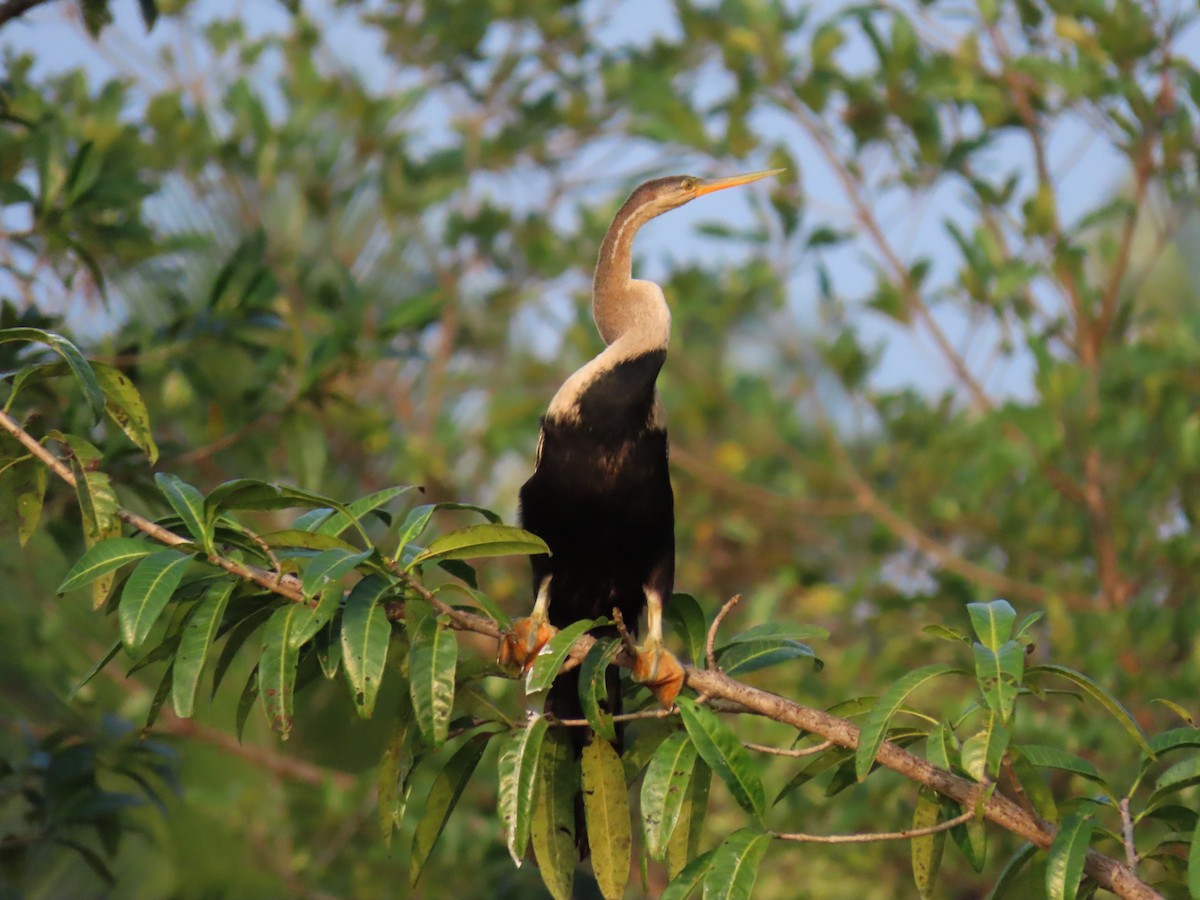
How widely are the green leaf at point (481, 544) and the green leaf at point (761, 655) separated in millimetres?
405

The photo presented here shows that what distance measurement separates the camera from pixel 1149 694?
4.15 metres

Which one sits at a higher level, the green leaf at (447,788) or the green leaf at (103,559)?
the green leaf at (103,559)

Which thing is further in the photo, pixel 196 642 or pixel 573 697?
pixel 573 697

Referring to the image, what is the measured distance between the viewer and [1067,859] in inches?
71.8

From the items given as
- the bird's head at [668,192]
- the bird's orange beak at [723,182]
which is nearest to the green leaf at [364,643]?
the bird's head at [668,192]

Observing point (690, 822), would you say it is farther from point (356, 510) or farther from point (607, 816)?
point (356, 510)

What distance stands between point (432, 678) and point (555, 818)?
0.45 m

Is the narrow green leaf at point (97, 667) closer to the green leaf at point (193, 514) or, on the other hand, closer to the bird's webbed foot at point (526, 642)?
the green leaf at point (193, 514)

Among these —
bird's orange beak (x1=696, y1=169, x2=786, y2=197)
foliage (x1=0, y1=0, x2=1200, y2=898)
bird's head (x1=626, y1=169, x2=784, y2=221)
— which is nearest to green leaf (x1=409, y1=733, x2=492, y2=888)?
foliage (x1=0, y1=0, x2=1200, y2=898)

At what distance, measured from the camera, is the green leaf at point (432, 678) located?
6.06ft

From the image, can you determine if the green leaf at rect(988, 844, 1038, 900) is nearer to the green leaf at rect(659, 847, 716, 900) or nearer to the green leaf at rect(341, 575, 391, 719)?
the green leaf at rect(659, 847, 716, 900)

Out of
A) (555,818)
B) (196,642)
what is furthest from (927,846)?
(196,642)

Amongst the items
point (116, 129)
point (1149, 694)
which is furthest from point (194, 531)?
point (116, 129)

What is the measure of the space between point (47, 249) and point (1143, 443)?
3.52 metres
